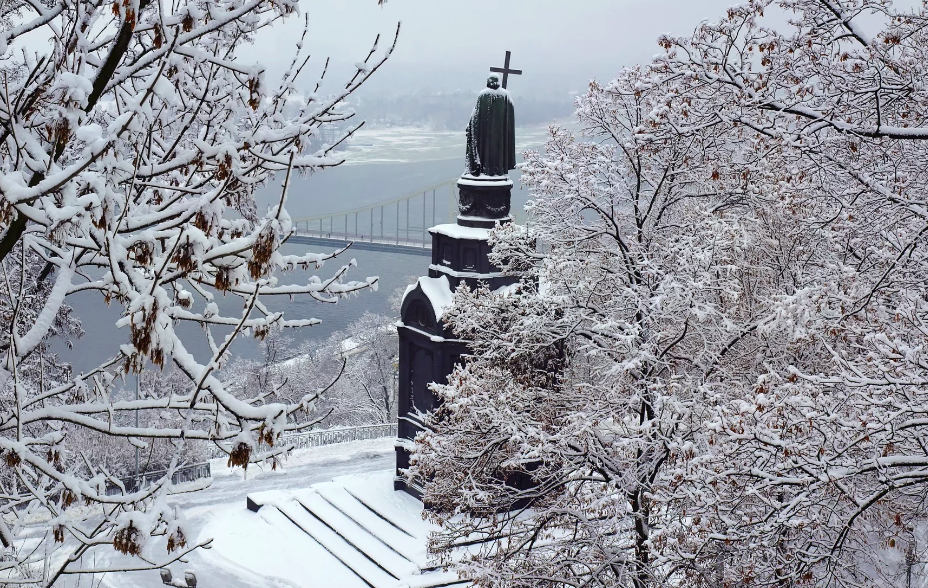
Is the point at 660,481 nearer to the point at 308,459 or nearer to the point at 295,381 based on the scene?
the point at 308,459

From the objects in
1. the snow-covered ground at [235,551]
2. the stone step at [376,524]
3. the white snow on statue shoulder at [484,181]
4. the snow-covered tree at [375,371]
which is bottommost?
the snow-covered tree at [375,371]

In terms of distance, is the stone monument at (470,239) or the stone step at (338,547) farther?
the stone monument at (470,239)

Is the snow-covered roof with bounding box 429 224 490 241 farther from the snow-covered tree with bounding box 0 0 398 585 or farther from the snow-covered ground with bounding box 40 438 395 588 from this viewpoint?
the snow-covered tree with bounding box 0 0 398 585

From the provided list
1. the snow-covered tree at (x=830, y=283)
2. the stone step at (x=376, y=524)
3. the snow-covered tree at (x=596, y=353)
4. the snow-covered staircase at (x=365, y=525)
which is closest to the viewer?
the snow-covered tree at (x=830, y=283)

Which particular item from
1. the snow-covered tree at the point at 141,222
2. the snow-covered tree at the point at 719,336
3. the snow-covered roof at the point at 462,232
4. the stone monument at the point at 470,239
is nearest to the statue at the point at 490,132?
the stone monument at the point at 470,239

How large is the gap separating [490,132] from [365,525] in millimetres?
7994

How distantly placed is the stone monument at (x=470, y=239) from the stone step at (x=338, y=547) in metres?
2.27

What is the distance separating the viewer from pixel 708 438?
7324 millimetres

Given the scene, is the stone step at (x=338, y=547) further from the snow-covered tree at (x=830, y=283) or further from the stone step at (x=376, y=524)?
the snow-covered tree at (x=830, y=283)

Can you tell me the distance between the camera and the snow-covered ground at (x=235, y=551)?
15906 mm

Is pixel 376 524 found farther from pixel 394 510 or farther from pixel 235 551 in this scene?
pixel 235 551

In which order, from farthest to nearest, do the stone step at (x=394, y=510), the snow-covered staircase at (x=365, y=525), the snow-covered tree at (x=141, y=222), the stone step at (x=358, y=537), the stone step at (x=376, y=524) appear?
the stone step at (x=394, y=510) → the stone step at (x=376, y=524) → the stone step at (x=358, y=537) → the snow-covered staircase at (x=365, y=525) → the snow-covered tree at (x=141, y=222)

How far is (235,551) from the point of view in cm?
1722

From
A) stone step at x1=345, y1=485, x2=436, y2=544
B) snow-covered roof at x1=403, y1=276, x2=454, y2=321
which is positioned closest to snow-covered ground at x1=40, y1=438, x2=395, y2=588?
stone step at x1=345, y1=485, x2=436, y2=544
